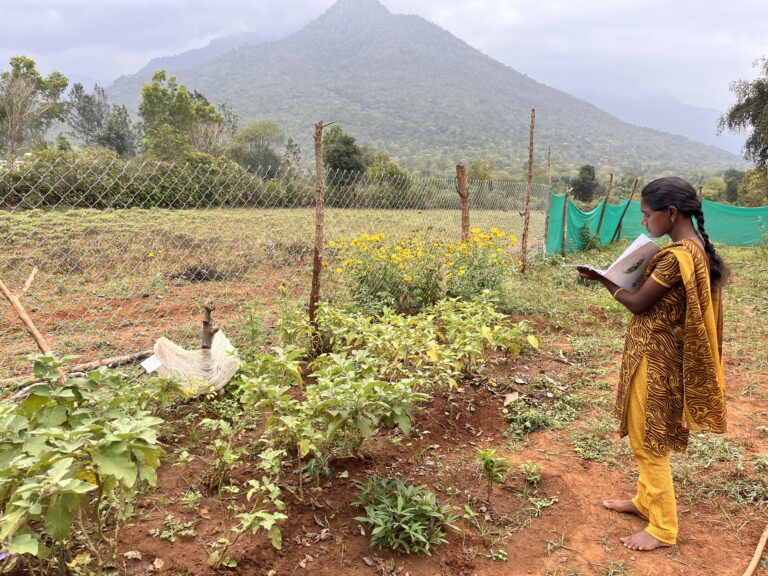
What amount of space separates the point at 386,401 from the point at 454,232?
6.03 metres

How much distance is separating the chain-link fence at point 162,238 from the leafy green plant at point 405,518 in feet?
7.08

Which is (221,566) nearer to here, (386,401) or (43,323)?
(386,401)

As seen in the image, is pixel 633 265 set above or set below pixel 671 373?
above

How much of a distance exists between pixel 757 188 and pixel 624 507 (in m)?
25.5

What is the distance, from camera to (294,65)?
150 metres

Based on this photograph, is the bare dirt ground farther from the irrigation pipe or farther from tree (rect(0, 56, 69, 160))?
tree (rect(0, 56, 69, 160))

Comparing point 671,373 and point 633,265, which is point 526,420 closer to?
point 671,373

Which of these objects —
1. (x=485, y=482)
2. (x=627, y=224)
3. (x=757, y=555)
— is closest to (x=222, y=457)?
(x=485, y=482)

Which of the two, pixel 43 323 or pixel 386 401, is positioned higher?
pixel 386 401

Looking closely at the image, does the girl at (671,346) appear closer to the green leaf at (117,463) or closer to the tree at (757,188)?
the green leaf at (117,463)

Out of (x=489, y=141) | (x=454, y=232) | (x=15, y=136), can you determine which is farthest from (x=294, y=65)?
(x=454, y=232)

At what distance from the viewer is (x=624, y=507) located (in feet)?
8.08

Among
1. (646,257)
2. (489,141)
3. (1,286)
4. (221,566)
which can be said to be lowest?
(221,566)

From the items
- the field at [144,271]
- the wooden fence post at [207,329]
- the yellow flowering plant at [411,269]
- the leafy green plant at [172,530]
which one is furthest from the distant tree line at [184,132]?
the leafy green plant at [172,530]
